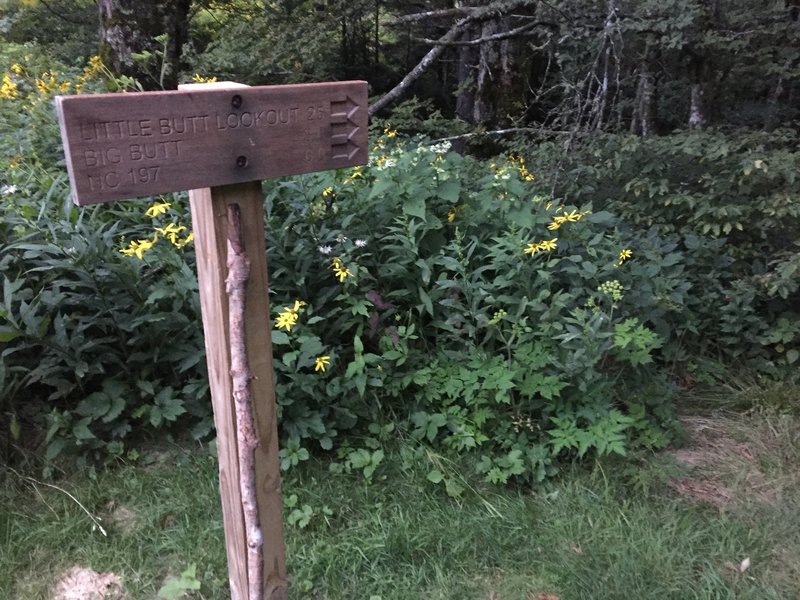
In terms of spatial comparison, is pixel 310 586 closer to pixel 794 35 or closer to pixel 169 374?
pixel 169 374

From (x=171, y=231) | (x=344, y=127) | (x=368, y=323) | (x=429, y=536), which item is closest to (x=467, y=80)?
(x=368, y=323)

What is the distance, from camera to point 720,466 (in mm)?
3369

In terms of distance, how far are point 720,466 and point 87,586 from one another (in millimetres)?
2995

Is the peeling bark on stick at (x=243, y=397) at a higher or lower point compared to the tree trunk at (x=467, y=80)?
lower

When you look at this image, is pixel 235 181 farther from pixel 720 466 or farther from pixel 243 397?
pixel 720 466

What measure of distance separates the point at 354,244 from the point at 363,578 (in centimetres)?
162

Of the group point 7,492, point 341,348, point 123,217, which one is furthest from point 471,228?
point 7,492

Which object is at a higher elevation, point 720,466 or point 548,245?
point 548,245

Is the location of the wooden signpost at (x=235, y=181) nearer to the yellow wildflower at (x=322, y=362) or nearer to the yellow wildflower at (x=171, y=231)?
the yellow wildflower at (x=322, y=362)

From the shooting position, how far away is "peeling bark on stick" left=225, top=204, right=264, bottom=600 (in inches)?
68.6

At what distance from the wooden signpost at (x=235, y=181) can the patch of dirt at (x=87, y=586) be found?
0.78m

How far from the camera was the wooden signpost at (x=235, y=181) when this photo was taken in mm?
1471

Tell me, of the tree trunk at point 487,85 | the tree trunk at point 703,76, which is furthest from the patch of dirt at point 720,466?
the tree trunk at point 487,85

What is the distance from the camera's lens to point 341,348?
3.28 meters
